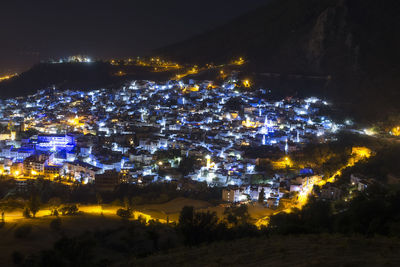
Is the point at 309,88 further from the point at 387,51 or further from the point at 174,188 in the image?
the point at 174,188

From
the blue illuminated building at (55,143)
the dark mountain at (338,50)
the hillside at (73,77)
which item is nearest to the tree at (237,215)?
the blue illuminated building at (55,143)

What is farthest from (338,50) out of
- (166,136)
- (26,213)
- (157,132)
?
(26,213)

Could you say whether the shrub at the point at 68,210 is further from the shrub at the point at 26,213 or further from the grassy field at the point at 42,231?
the shrub at the point at 26,213

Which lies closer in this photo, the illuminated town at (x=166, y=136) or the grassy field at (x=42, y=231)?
the grassy field at (x=42, y=231)

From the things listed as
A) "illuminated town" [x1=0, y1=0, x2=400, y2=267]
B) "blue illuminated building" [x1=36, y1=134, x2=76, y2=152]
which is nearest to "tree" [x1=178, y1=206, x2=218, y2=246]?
"illuminated town" [x1=0, y1=0, x2=400, y2=267]

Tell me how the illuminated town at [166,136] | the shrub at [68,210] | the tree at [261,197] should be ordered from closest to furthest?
the shrub at [68,210] → the tree at [261,197] → the illuminated town at [166,136]

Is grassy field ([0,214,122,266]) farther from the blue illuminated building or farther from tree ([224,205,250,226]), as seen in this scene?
the blue illuminated building
